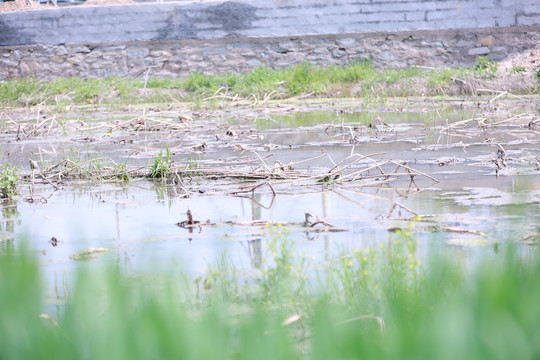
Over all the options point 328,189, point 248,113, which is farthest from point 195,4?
point 328,189

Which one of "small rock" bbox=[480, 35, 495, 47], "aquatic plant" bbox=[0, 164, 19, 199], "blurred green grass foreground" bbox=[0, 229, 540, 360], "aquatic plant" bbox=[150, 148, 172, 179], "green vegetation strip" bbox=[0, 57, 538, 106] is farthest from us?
"small rock" bbox=[480, 35, 495, 47]

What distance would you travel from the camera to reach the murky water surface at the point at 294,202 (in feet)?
9.92

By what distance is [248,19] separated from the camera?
15656 mm

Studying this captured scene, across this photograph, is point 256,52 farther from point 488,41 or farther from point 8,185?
point 8,185

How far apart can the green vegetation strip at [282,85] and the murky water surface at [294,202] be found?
5.23 meters

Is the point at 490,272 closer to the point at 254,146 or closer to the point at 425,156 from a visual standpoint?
the point at 425,156

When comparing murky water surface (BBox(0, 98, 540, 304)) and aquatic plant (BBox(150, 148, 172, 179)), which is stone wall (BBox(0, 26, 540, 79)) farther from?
aquatic plant (BBox(150, 148, 172, 179))

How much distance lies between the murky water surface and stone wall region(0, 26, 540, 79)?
7.26m

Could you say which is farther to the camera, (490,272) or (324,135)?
(324,135)

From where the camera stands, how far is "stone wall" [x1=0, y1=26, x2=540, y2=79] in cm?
1516

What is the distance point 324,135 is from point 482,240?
5102 millimetres

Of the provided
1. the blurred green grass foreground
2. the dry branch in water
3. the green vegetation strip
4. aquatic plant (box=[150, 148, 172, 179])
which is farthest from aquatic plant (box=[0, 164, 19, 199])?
the green vegetation strip

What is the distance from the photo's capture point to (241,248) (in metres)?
3.12

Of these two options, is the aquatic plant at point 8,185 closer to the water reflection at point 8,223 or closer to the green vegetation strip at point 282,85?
the water reflection at point 8,223
